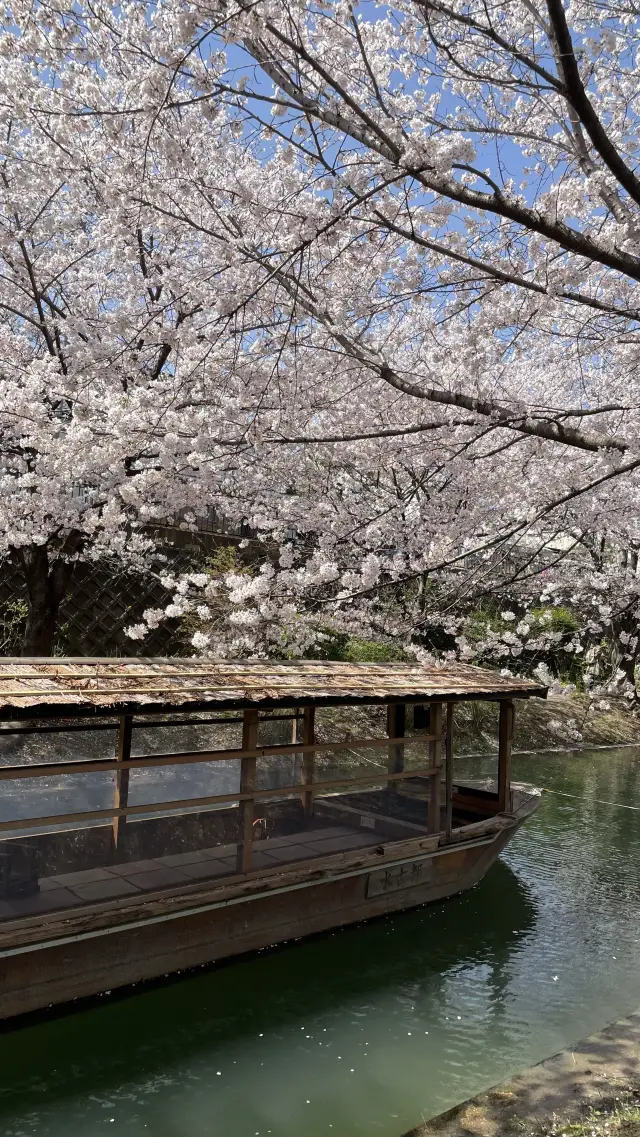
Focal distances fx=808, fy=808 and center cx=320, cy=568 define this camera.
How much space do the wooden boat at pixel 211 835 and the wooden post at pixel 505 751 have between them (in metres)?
0.48

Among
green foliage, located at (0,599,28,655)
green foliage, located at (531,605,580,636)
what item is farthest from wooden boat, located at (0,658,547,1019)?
green foliage, located at (531,605,580,636)

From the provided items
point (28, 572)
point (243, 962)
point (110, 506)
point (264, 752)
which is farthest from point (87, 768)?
point (28, 572)

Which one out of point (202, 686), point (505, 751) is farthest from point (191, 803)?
point (505, 751)

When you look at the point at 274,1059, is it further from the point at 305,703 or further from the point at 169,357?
the point at 169,357

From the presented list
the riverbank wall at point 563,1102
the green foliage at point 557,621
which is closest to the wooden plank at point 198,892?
the riverbank wall at point 563,1102

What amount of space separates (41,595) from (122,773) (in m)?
5.93

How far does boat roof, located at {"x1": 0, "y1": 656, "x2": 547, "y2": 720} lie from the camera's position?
518 centimetres

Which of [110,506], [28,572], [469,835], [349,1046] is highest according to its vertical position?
[110,506]

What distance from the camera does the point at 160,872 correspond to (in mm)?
6090

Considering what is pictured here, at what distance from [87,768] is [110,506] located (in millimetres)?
3838

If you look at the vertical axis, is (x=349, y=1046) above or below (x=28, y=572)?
below

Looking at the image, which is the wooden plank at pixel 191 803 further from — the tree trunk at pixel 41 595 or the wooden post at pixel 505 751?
the tree trunk at pixel 41 595

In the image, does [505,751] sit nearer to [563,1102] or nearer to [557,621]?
[563,1102]

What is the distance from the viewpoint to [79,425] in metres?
7.08
